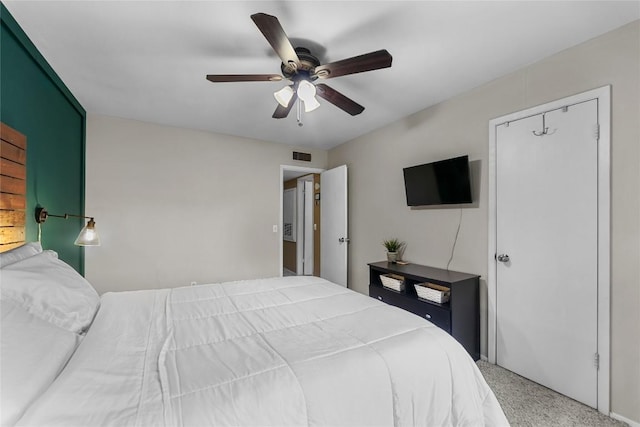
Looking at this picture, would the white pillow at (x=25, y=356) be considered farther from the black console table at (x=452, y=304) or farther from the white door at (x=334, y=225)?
the white door at (x=334, y=225)

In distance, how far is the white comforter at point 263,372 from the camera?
881mm

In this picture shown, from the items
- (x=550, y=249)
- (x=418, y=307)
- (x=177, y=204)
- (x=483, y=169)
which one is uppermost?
(x=483, y=169)

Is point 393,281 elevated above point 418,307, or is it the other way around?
point 393,281

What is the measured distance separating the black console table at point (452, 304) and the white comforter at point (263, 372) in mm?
910

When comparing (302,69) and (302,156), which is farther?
(302,156)

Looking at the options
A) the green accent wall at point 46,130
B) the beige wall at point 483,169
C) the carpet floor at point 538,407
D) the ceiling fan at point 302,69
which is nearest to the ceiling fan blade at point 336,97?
the ceiling fan at point 302,69

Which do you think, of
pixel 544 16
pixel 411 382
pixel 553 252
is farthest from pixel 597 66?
pixel 411 382

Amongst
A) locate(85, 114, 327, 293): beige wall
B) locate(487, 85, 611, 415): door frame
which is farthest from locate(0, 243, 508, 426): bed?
locate(85, 114, 327, 293): beige wall

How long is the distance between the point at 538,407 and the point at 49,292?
2979 mm

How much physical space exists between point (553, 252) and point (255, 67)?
2.72 metres

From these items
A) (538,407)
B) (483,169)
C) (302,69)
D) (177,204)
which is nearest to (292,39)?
(302,69)

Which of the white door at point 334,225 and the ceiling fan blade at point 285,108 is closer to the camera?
the ceiling fan blade at point 285,108

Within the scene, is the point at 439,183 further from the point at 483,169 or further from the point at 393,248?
the point at 393,248

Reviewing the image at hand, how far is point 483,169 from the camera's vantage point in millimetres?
2551
